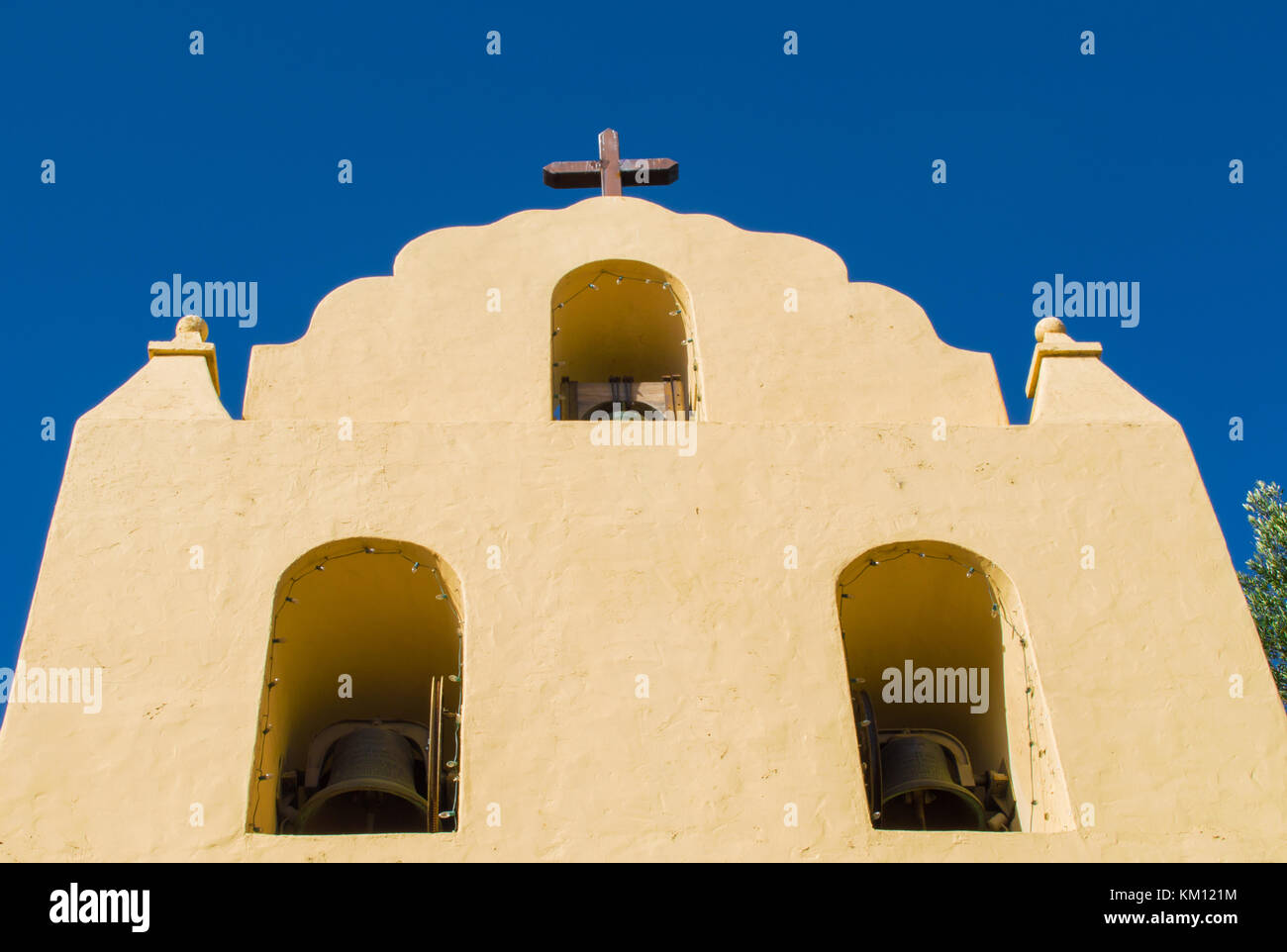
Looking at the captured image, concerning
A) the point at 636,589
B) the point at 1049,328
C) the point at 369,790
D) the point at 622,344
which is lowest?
the point at 369,790

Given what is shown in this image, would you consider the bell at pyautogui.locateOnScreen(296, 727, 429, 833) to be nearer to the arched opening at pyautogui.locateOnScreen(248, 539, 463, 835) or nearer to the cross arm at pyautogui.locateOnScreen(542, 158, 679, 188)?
the arched opening at pyautogui.locateOnScreen(248, 539, 463, 835)

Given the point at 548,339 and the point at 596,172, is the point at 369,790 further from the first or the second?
the point at 596,172

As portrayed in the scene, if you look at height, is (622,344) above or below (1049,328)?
above

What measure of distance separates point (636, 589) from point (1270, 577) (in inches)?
291

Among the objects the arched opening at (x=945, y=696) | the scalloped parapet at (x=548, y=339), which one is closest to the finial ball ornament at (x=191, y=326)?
the scalloped parapet at (x=548, y=339)

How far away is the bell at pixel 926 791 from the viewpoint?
10898 millimetres

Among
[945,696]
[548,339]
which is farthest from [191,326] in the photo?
[945,696]

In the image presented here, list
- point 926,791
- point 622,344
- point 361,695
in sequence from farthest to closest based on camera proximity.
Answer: point 622,344
point 361,695
point 926,791

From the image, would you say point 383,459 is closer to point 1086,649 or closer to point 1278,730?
point 1086,649

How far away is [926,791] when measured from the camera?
11.1 m

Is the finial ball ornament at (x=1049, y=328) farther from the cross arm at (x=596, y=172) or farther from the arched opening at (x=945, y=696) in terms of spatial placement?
the cross arm at (x=596, y=172)

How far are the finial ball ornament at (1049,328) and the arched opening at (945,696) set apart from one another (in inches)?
80.0

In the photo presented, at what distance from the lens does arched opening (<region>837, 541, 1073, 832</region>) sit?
1048 centimetres

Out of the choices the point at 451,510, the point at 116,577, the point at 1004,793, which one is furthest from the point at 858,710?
the point at 116,577
